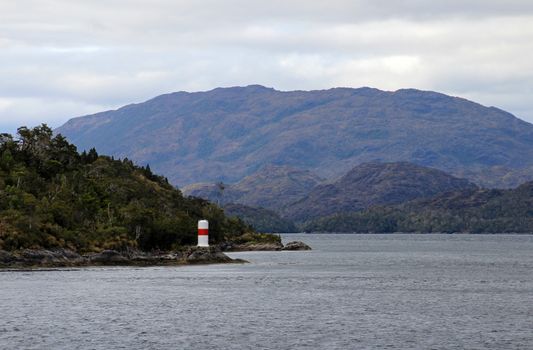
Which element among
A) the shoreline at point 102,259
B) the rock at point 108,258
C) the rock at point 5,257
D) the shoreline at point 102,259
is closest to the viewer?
the rock at point 5,257

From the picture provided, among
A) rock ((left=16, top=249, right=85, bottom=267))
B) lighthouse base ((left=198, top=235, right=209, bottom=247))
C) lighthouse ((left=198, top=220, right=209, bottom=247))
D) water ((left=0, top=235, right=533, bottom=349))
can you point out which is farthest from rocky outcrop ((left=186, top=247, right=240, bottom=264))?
rock ((left=16, top=249, right=85, bottom=267))

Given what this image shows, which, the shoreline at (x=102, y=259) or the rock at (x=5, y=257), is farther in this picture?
the shoreline at (x=102, y=259)

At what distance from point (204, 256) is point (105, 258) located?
2019cm

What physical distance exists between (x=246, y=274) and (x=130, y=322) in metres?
72.2

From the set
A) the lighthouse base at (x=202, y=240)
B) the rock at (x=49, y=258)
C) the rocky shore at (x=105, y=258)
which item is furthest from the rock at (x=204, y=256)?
the rock at (x=49, y=258)

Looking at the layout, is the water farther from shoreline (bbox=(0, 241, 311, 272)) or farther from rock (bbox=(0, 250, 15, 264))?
shoreline (bbox=(0, 241, 311, 272))

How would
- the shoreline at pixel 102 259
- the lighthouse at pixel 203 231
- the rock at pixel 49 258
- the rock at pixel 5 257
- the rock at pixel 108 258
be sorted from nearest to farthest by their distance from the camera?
1. the rock at pixel 5 257
2. the shoreline at pixel 102 259
3. the rock at pixel 49 258
4. the rock at pixel 108 258
5. the lighthouse at pixel 203 231

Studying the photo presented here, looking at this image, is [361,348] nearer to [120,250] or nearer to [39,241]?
[39,241]

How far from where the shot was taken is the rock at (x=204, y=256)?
182 m

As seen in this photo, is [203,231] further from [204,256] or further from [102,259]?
[102,259]

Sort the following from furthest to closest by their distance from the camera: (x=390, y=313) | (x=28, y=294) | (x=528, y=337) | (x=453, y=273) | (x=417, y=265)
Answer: (x=417, y=265) → (x=453, y=273) → (x=28, y=294) → (x=390, y=313) → (x=528, y=337)

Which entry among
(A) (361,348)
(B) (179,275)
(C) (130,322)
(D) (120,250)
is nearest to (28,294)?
(C) (130,322)

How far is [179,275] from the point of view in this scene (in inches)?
6004

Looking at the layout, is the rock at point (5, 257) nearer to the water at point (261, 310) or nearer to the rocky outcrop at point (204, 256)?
the water at point (261, 310)
